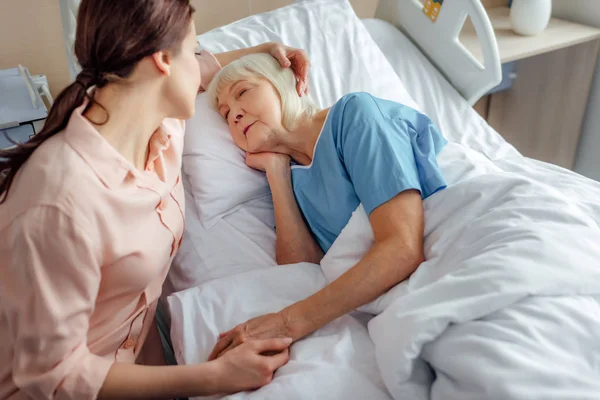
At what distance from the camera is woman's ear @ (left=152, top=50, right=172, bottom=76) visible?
2.88 feet

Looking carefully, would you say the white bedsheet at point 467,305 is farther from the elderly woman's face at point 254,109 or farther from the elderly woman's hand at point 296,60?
the elderly woman's hand at point 296,60

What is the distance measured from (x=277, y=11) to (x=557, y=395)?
1.54 m

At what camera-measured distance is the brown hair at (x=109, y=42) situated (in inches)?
32.5

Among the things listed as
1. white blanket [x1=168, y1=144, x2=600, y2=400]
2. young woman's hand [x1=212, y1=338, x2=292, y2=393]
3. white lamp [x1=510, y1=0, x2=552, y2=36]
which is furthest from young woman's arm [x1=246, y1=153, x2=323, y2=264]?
white lamp [x1=510, y1=0, x2=552, y2=36]

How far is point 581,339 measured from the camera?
83 cm

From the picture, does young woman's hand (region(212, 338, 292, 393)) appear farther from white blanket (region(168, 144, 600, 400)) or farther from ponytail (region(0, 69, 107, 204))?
ponytail (region(0, 69, 107, 204))

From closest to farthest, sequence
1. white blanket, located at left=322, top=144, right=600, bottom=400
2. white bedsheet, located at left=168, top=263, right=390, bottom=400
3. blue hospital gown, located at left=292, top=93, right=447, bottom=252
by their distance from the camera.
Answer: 1. white blanket, located at left=322, top=144, right=600, bottom=400
2. white bedsheet, located at left=168, top=263, right=390, bottom=400
3. blue hospital gown, located at left=292, top=93, right=447, bottom=252

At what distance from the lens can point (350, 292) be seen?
3.58ft

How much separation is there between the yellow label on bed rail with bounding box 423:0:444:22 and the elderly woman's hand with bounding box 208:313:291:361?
52.4 inches

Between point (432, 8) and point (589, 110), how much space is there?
1.02 m

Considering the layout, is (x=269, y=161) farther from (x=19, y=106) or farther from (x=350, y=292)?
(x=19, y=106)

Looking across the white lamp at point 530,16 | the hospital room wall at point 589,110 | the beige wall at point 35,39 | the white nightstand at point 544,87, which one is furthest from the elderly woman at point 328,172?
the hospital room wall at point 589,110

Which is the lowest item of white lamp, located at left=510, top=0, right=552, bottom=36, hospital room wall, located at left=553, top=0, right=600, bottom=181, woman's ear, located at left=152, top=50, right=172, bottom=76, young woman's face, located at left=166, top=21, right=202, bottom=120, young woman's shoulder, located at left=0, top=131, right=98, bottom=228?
hospital room wall, located at left=553, top=0, right=600, bottom=181

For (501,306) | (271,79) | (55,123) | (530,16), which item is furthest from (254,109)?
(530,16)
